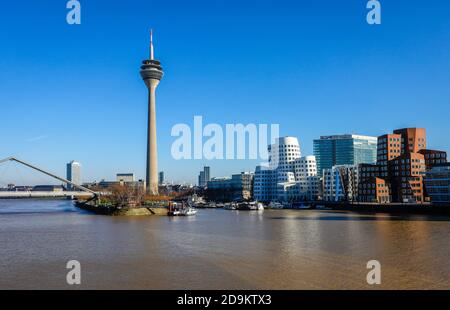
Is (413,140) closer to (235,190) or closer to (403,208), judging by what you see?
(403,208)

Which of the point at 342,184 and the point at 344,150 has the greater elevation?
the point at 344,150

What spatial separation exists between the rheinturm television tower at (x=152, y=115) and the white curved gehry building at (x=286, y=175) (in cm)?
2504

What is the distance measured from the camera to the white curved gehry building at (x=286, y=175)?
101000mm

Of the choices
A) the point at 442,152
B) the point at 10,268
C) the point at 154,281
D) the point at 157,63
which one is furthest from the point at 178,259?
the point at 157,63

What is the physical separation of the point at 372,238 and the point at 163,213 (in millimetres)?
37663

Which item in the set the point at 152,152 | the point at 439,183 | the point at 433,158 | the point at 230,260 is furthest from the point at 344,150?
the point at 230,260

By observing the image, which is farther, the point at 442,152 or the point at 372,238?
the point at 442,152

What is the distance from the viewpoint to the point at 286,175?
347 ft

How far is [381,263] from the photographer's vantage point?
1919 cm

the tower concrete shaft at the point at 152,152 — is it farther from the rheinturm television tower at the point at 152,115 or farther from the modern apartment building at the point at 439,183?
the modern apartment building at the point at 439,183

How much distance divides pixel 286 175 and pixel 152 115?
34.1 metres

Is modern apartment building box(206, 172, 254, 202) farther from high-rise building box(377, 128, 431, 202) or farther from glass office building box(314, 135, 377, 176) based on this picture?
high-rise building box(377, 128, 431, 202)
